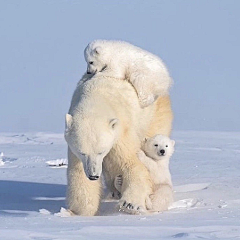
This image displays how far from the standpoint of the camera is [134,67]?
20.0 feet

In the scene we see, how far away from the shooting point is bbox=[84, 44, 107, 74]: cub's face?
6328 mm

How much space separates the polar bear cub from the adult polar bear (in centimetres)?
8

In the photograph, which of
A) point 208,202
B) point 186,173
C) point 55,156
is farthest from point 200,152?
point 208,202

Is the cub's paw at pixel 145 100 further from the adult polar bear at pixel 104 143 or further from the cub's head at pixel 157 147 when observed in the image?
the cub's head at pixel 157 147

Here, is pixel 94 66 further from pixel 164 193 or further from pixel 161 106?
pixel 164 193

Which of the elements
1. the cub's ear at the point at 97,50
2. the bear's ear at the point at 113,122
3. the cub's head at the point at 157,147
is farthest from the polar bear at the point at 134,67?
the bear's ear at the point at 113,122

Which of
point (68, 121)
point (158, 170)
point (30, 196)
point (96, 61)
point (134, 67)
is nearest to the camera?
point (68, 121)

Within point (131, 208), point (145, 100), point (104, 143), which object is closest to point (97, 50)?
point (145, 100)

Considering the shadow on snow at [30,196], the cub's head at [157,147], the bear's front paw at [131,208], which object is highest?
the cub's head at [157,147]

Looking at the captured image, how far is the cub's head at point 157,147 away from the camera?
5.91 m

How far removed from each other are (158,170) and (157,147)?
19cm

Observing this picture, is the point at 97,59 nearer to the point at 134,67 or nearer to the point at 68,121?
the point at 134,67

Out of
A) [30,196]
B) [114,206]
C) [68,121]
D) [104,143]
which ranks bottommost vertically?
A: [30,196]

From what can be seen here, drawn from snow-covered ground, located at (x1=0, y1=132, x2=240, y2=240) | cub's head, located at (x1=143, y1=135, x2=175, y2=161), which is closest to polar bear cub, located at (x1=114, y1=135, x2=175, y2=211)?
cub's head, located at (x1=143, y1=135, x2=175, y2=161)
